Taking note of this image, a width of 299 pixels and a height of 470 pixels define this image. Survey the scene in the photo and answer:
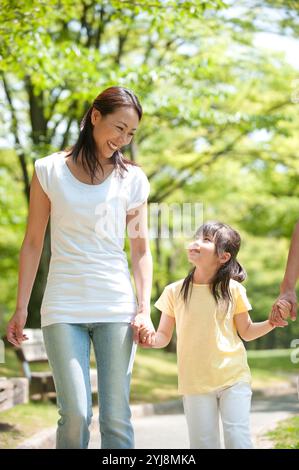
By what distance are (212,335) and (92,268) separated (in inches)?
32.1

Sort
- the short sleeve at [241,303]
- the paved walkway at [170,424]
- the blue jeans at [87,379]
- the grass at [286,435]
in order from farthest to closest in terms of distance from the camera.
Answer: the paved walkway at [170,424] < the grass at [286,435] < the short sleeve at [241,303] < the blue jeans at [87,379]

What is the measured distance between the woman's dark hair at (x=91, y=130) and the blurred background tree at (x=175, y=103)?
12.1 feet

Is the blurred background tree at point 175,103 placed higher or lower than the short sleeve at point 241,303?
→ lower

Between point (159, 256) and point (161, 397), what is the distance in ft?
39.6

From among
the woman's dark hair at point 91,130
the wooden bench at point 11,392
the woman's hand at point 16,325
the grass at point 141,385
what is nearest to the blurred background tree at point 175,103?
the grass at point 141,385

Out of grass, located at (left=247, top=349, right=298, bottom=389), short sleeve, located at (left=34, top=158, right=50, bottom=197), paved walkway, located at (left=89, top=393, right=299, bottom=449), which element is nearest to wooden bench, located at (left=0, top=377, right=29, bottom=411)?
paved walkway, located at (left=89, top=393, right=299, bottom=449)

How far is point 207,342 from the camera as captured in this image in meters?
4.36

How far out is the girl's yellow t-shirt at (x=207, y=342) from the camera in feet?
14.0

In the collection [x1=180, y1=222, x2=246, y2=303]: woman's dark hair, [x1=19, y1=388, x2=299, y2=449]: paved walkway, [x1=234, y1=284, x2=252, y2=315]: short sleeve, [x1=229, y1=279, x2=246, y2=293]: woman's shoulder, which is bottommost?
[x1=19, y1=388, x2=299, y2=449]: paved walkway

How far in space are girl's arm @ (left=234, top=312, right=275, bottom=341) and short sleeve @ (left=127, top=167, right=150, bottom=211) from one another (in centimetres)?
83

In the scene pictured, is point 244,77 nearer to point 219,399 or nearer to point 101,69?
point 101,69

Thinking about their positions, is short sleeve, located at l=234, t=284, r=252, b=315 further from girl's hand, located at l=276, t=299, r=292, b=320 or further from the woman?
the woman

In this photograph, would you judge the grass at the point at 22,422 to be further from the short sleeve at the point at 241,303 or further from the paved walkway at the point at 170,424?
the short sleeve at the point at 241,303

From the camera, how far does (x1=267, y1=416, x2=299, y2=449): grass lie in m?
6.80
